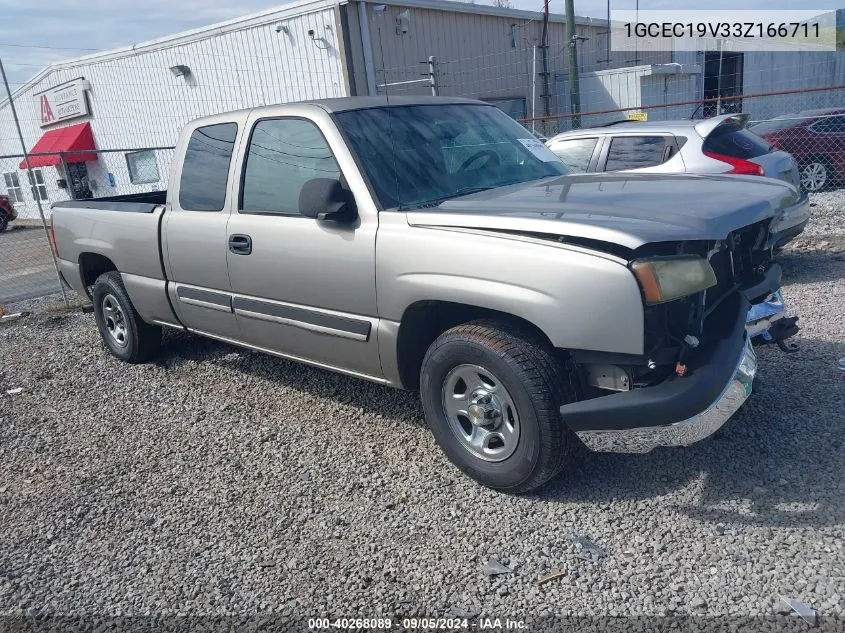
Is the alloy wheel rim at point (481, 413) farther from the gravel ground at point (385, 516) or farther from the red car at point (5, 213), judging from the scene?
the red car at point (5, 213)

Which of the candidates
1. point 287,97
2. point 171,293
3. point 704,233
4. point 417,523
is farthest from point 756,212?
point 287,97

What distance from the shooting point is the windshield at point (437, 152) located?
3.79 metres

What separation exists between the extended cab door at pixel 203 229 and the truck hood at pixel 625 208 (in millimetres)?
1631

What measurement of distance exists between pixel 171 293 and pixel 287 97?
12030 mm

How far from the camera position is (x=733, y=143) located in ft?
23.5

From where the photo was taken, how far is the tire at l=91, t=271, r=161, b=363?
569cm

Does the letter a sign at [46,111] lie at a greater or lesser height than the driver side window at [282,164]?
greater

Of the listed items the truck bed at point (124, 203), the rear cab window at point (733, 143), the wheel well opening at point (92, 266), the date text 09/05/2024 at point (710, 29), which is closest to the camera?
the truck bed at point (124, 203)

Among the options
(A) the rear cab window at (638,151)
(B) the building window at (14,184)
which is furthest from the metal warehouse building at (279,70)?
(A) the rear cab window at (638,151)

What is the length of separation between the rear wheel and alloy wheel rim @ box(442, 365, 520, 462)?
35.5 ft

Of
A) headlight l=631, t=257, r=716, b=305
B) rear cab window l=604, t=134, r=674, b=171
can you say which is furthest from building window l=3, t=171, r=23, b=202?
headlight l=631, t=257, r=716, b=305

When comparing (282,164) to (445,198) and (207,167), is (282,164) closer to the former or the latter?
(207,167)

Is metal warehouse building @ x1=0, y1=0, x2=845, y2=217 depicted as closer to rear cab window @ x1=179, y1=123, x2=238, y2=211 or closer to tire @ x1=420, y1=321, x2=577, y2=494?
rear cab window @ x1=179, y1=123, x2=238, y2=211

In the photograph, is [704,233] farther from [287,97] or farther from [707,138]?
[287,97]
